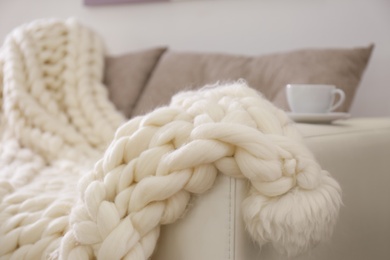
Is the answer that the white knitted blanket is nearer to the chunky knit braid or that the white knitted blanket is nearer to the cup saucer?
the chunky knit braid

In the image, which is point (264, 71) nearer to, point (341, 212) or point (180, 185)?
point (341, 212)

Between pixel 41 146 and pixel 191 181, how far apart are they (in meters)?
0.78

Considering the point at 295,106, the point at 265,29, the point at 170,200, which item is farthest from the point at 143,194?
the point at 265,29

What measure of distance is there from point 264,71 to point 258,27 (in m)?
0.40

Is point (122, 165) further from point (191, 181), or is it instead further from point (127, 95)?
point (127, 95)

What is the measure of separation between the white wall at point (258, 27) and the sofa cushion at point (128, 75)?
25 centimetres

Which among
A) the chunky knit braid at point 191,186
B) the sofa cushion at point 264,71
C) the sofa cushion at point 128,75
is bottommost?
the sofa cushion at point 128,75

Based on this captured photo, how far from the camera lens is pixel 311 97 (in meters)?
1.20

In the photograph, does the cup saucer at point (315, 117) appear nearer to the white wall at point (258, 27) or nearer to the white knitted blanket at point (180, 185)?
the white knitted blanket at point (180, 185)

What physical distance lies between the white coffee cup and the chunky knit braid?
0.54 metres

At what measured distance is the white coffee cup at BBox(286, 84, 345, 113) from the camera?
3.94ft

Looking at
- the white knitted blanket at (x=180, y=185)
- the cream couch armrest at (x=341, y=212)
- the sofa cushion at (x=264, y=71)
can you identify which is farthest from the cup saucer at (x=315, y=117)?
the white knitted blanket at (x=180, y=185)

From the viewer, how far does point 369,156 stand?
102cm

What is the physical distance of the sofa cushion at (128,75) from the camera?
1622 mm
